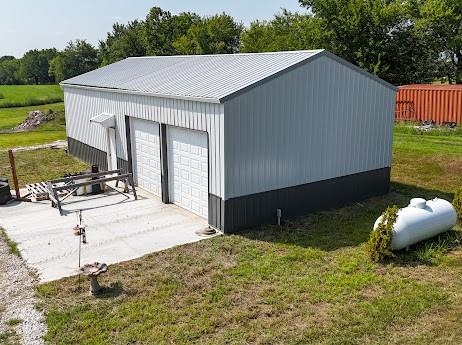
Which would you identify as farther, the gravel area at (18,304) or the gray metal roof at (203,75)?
the gray metal roof at (203,75)

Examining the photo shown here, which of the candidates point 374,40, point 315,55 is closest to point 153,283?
point 315,55

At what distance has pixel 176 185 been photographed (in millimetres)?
12445

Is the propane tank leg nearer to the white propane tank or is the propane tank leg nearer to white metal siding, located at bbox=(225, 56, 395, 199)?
white metal siding, located at bbox=(225, 56, 395, 199)

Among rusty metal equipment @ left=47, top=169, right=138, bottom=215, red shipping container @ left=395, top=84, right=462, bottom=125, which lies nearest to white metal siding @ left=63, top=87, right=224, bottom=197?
rusty metal equipment @ left=47, top=169, right=138, bottom=215

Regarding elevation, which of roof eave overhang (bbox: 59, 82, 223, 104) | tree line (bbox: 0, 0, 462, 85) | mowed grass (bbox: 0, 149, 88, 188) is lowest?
mowed grass (bbox: 0, 149, 88, 188)

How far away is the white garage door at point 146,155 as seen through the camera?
13102 millimetres

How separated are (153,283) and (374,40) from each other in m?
Answer: 33.7

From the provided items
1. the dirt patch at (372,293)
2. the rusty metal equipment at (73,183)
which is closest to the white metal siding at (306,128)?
the dirt patch at (372,293)

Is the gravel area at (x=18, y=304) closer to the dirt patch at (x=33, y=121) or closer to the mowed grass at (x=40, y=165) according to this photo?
the mowed grass at (x=40, y=165)

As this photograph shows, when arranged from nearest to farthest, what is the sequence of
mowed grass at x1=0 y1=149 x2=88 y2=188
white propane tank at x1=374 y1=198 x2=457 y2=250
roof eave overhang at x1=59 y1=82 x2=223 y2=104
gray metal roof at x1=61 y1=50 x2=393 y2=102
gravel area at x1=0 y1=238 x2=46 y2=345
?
gravel area at x1=0 y1=238 x2=46 y2=345
white propane tank at x1=374 y1=198 x2=457 y2=250
roof eave overhang at x1=59 y1=82 x2=223 y2=104
gray metal roof at x1=61 y1=50 x2=393 y2=102
mowed grass at x1=0 y1=149 x2=88 y2=188

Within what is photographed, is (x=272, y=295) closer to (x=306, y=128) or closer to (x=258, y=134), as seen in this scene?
(x=258, y=134)

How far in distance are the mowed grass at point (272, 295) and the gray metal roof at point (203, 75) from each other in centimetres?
338

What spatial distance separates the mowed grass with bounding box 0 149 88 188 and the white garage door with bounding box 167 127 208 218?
5.91 metres

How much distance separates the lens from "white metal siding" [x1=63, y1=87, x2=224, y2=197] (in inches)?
408
